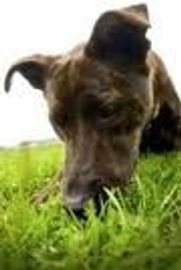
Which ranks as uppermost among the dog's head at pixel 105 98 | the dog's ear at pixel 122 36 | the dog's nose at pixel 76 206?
the dog's ear at pixel 122 36

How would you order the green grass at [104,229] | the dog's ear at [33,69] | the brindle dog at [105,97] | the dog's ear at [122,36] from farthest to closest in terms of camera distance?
the dog's ear at [33,69], the dog's ear at [122,36], the brindle dog at [105,97], the green grass at [104,229]

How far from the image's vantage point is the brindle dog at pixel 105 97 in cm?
458

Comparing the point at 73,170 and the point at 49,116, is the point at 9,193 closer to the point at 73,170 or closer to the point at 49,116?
the point at 49,116

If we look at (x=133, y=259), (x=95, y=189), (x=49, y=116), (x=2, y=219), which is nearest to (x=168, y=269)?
(x=133, y=259)

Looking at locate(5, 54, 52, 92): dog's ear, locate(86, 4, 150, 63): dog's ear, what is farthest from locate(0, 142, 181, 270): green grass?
locate(5, 54, 52, 92): dog's ear

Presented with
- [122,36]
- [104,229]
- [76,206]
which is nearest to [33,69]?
[122,36]

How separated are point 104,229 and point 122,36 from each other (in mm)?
1997

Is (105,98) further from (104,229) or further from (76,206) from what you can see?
(104,229)

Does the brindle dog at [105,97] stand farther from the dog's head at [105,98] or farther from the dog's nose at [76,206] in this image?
the dog's nose at [76,206]

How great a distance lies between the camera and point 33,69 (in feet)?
18.8

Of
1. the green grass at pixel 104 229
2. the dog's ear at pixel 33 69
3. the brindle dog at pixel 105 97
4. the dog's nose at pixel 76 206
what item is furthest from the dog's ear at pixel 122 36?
the dog's nose at pixel 76 206

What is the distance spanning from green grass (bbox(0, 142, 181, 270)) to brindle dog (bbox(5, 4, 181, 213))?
20 cm

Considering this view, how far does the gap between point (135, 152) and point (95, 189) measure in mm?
752

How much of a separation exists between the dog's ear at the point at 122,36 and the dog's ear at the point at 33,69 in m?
0.52
